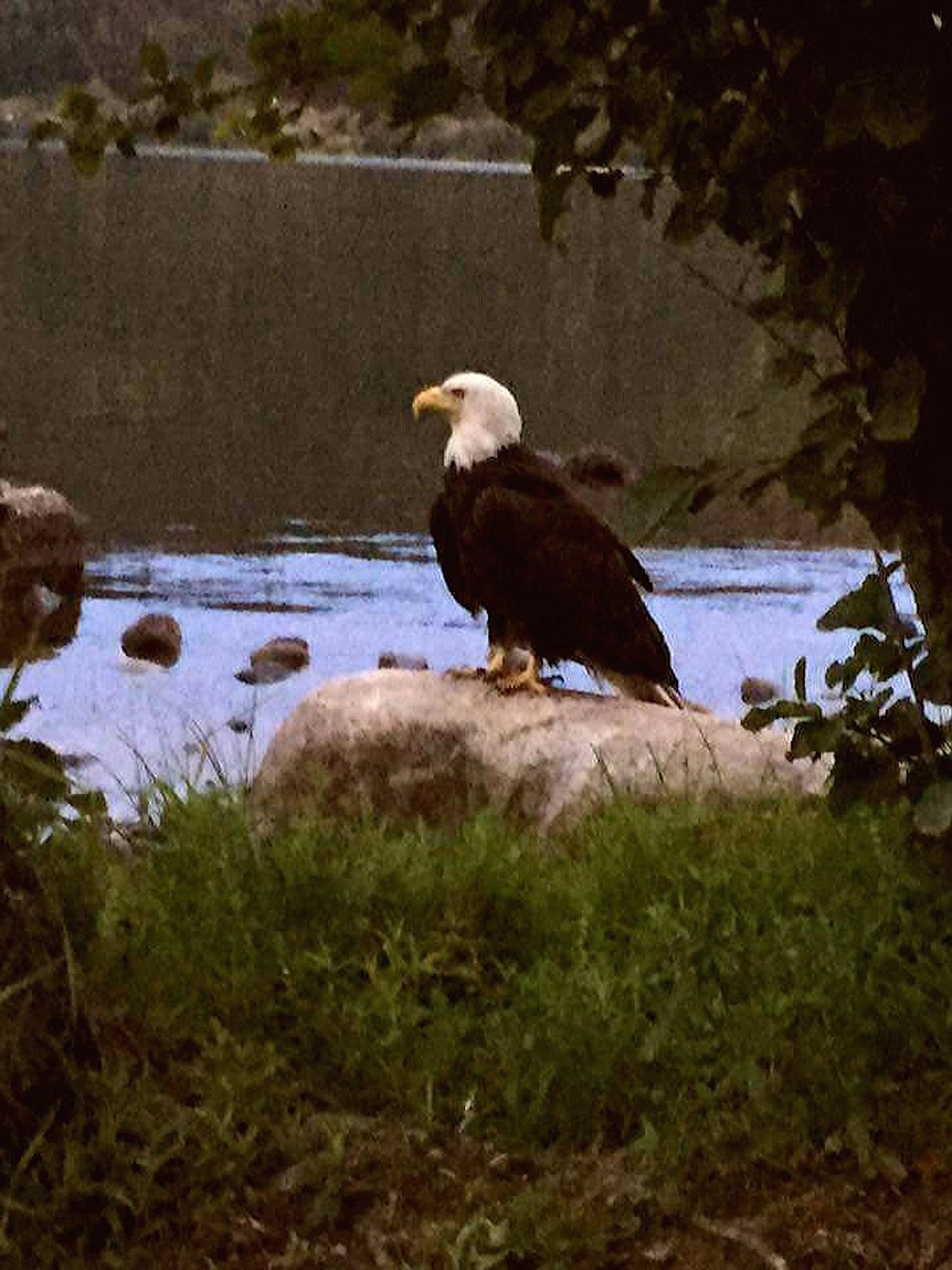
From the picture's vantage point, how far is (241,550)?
650 centimetres

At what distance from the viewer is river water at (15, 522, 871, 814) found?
407 centimetres

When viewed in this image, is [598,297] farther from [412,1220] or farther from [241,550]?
[412,1220]

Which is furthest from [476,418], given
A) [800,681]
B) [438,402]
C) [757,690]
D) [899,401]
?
[899,401]

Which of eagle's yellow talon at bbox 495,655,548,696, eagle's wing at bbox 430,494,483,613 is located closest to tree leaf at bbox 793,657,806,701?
eagle's yellow talon at bbox 495,655,548,696

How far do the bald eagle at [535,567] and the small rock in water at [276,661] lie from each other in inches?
27.8

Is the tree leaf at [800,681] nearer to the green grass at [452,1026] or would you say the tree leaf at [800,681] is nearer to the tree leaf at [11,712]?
the green grass at [452,1026]

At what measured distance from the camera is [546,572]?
4172 millimetres

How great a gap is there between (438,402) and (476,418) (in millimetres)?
146

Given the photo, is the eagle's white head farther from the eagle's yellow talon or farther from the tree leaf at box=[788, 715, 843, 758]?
the tree leaf at box=[788, 715, 843, 758]

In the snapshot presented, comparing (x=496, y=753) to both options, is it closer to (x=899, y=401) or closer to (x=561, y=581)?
(x=561, y=581)

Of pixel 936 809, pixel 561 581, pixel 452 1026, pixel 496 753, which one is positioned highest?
pixel 561 581

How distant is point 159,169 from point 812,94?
10.5 meters

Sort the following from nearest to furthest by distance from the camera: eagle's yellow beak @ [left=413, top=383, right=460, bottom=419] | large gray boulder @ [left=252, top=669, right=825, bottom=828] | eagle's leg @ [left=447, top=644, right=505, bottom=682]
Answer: large gray boulder @ [left=252, top=669, right=825, bottom=828]
eagle's leg @ [left=447, top=644, right=505, bottom=682]
eagle's yellow beak @ [left=413, top=383, right=460, bottom=419]

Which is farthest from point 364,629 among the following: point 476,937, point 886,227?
point 886,227
